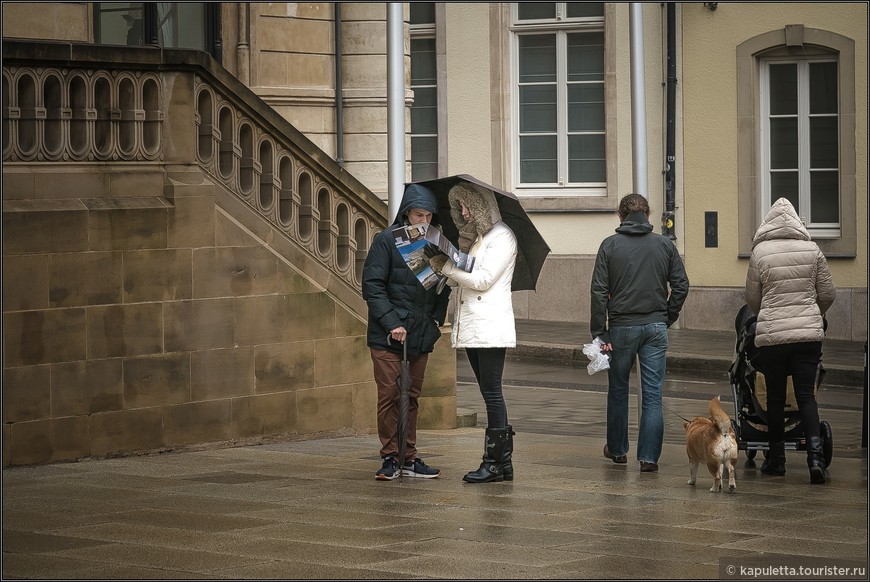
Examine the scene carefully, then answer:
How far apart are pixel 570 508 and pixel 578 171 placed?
15.3m

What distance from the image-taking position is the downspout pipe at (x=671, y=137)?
2167 centimetres

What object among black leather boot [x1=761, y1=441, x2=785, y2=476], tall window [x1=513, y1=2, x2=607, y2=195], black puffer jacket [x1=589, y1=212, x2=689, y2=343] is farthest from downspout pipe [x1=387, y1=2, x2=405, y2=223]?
tall window [x1=513, y1=2, x2=607, y2=195]

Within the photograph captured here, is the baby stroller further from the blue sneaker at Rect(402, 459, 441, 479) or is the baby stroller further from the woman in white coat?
the blue sneaker at Rect(402, 459, 441, 479)

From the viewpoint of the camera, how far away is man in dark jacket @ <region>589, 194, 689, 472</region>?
10.1 metres

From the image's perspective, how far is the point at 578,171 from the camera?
23219mm

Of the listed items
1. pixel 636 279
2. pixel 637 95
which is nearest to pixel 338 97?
pixel 637 95

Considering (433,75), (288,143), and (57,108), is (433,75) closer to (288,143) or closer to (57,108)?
(288,143)

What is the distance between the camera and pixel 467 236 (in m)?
9.38

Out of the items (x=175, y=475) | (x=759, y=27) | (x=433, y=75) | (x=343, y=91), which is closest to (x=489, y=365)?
(x=175, y=475)

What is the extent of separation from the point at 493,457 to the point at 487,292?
1050mm

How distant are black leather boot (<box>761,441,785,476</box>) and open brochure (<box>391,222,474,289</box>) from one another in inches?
96.6

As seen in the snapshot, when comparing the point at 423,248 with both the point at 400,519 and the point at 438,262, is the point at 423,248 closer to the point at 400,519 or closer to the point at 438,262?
the point at 438,262

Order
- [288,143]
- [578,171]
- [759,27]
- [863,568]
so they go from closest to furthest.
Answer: [863,568] → [288,143] → [759,27] → [578,171]

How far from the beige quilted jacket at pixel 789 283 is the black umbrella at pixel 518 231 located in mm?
1384
